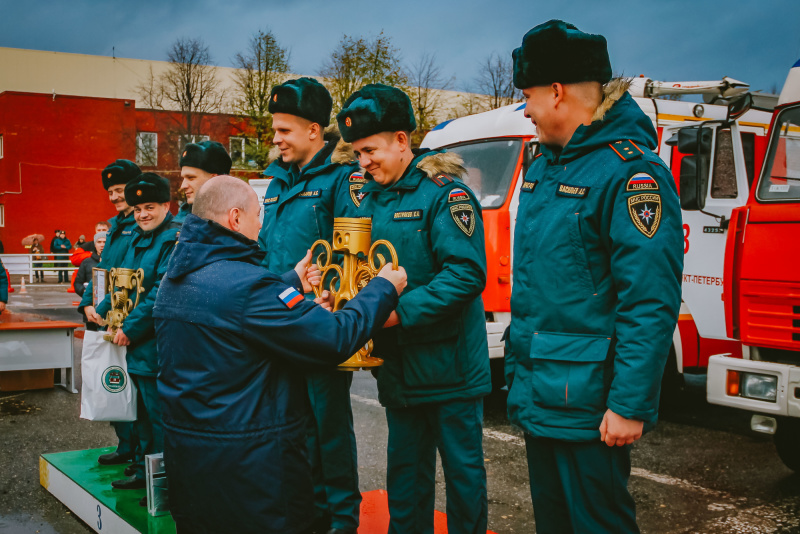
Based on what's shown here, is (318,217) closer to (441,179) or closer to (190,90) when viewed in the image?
(441,179)

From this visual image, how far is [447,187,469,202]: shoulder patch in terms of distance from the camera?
3020 mm

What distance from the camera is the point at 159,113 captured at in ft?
124

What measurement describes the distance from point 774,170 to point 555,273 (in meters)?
3.59

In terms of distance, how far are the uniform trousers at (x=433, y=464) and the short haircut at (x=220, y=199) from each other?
4.01 feet

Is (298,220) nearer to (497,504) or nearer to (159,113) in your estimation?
(497,504)

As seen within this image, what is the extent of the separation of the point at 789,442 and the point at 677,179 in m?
2.56

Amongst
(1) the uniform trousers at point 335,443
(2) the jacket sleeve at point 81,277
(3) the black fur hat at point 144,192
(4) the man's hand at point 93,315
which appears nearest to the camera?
(1) the uniform trousers at point 335,443

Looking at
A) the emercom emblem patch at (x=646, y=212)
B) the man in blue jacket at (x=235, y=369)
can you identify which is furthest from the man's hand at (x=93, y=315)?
the emercom emblem patch at (x=646, y=212)

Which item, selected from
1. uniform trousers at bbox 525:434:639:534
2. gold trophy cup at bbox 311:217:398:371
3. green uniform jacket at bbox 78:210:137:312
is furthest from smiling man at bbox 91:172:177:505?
uniform trousers at bbox 525:434:639:534

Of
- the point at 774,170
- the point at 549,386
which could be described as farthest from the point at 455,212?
the point at 774,170

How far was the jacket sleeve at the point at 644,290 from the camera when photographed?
2.15m

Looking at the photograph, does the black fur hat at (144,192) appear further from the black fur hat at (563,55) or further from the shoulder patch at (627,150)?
the shoulder patch at (627,150)

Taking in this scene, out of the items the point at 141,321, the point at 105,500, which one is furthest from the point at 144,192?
the point at 105,500

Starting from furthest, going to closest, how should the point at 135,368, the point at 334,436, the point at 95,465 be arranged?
1. the point at 95,465
2. the point at 135,368
3. the point at 334,436
